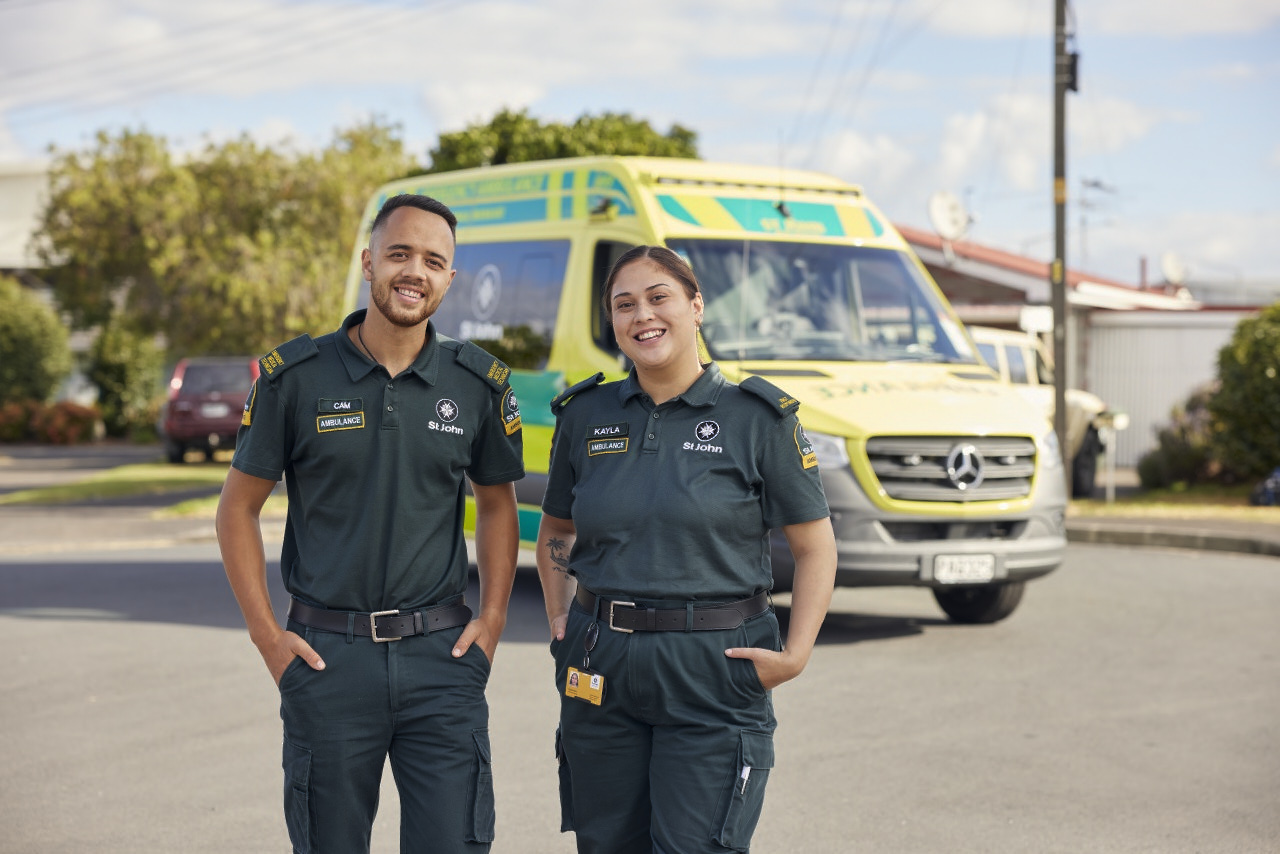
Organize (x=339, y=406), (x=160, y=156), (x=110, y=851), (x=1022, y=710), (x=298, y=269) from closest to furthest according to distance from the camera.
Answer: (x=339, y=406)
(x=110, y=851)
(x=1022, y=710)
(x=298, y=269)
(x=160, y=156)

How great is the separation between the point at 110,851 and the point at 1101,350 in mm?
22598

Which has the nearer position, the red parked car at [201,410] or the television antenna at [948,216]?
the television antenna at [948,216]

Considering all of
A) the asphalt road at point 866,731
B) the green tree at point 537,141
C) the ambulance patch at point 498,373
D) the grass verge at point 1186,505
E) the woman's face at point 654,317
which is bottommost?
the asphalt road at point 866,731

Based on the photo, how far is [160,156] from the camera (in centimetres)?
3238

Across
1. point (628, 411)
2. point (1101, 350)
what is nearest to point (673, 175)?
point (628, 411)

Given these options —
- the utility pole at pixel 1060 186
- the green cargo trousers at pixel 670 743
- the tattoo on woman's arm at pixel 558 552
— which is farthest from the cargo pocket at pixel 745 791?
the utility pole at pixel 1060 186

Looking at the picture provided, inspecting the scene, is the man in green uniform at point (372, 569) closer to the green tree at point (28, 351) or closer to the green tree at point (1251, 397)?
the green tree at point (1251, 397)

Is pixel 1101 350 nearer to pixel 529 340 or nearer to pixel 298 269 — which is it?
pixel 298 269

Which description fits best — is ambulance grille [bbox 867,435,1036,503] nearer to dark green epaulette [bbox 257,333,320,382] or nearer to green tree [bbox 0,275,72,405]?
dark green epaulette [bbox 257,333,320,382]

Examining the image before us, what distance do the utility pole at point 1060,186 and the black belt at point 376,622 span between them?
14.8 meters

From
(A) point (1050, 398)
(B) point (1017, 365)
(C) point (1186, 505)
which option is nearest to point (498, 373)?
(C) point (1186, 505)

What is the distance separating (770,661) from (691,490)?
0.41 m

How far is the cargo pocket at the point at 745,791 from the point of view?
3.32 metres

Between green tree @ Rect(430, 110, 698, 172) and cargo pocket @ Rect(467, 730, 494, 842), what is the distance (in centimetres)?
1692
